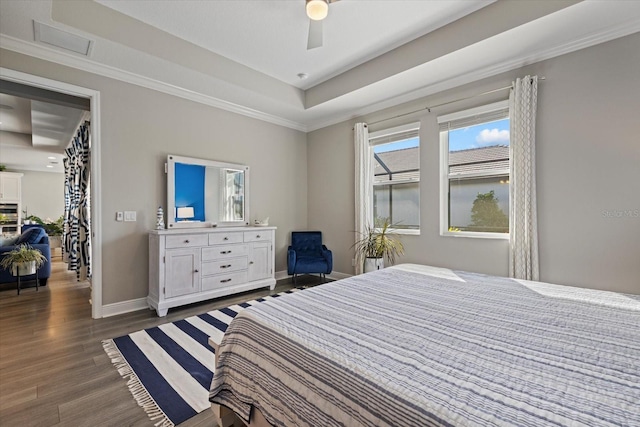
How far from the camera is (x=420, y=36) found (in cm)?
300

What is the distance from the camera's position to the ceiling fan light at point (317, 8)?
83.1 inches

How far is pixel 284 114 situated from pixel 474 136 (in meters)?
2.74

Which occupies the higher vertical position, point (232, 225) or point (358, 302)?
point (232, 225)

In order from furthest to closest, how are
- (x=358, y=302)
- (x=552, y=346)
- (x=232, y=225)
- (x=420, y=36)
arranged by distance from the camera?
(x=232, y=225) → (x=420, y=36) → (x=358, y=302) → (x=552, y=346)

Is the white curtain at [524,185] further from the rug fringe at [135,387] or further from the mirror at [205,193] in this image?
the mirror at [205,193]

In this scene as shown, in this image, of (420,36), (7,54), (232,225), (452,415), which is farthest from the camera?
(232,225)

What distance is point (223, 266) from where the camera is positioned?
3648 millimetres

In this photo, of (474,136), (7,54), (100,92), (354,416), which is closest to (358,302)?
(354,416)

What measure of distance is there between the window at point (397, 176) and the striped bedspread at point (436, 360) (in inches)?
92.8

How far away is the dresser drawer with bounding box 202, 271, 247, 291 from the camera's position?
3.50m

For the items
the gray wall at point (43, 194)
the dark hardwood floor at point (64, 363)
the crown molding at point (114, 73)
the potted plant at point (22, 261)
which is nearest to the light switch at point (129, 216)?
the dark hardwood floor at point (64, 363)

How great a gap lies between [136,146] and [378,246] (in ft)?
10.6

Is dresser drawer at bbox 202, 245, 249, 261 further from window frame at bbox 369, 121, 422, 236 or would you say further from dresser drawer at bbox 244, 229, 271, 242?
window frame at bbox 369, 121, 422, 236

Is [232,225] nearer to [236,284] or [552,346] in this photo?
[236,284]
